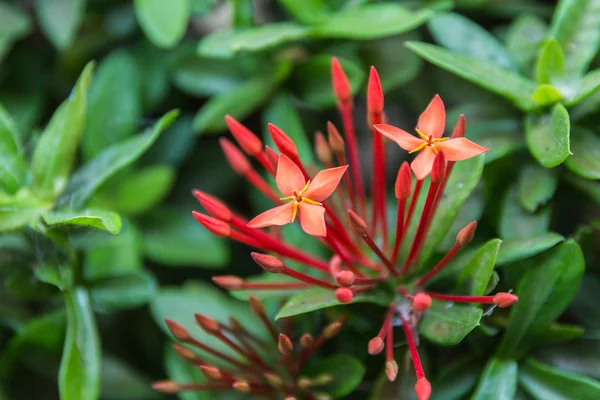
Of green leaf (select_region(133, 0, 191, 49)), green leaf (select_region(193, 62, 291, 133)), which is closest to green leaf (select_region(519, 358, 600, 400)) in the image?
green leaf (select_region(193, 62, 291, 133))

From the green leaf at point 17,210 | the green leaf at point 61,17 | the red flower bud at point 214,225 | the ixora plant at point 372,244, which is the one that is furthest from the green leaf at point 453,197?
the green leaf at point 61,17

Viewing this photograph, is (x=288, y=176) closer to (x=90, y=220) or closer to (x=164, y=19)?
(x=90, y=220)

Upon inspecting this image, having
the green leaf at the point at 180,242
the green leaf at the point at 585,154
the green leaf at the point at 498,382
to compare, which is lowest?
the green leaf at the point at 498,382

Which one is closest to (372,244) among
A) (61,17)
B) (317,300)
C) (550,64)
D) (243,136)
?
(317,300)

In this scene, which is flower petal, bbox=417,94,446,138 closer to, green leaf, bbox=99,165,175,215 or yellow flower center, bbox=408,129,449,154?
yellow flower center, bbox=408,129,449,154

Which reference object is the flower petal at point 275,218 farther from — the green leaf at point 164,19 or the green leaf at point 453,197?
the green leaf at point 164,19
